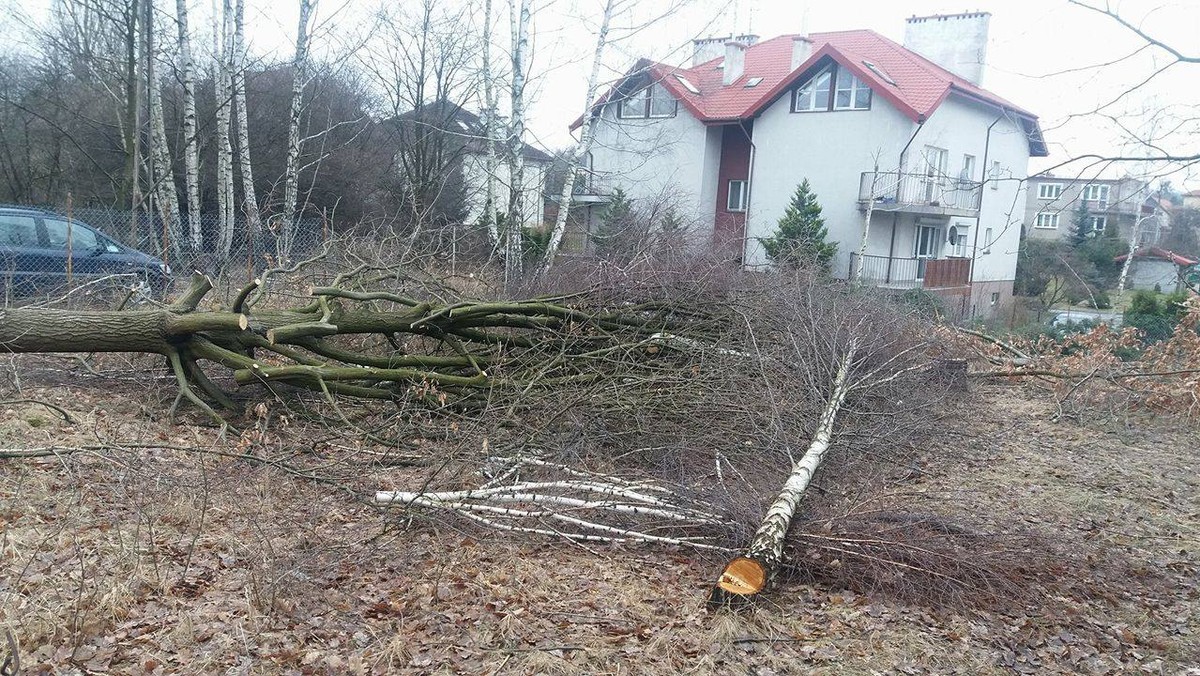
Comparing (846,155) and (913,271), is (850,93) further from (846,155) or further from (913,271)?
(913,271)

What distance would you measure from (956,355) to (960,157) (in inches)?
613

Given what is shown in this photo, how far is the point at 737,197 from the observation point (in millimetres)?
26094

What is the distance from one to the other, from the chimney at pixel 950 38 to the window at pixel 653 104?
312 inches

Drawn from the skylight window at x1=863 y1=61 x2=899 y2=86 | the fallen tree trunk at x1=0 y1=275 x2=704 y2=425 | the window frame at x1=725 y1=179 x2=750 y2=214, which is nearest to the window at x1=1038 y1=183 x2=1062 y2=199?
the fallen tree trunk at x1=0 y1=275 x2=704 y2=425

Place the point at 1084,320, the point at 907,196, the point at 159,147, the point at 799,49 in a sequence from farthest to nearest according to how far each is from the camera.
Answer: the point at 799,49, the point at 907,196, the point at 1084,320, the point at 159,147

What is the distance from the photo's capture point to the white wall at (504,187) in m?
15.7

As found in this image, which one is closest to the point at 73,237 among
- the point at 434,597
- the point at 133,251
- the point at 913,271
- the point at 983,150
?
the point at 133,251

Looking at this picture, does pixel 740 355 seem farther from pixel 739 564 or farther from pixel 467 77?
pixel 467 77

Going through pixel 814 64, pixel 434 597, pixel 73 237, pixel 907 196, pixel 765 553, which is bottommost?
pixel 434 597

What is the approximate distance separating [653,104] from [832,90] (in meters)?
5.41

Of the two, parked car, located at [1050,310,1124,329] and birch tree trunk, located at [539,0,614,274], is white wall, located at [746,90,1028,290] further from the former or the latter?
birch tree trunk, located at [539,0,614,274]

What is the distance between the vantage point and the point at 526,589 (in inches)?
176

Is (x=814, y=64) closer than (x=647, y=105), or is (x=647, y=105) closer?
(x=814, y=64)

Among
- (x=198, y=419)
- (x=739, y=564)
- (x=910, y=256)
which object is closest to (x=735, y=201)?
(x=910, y=256)
